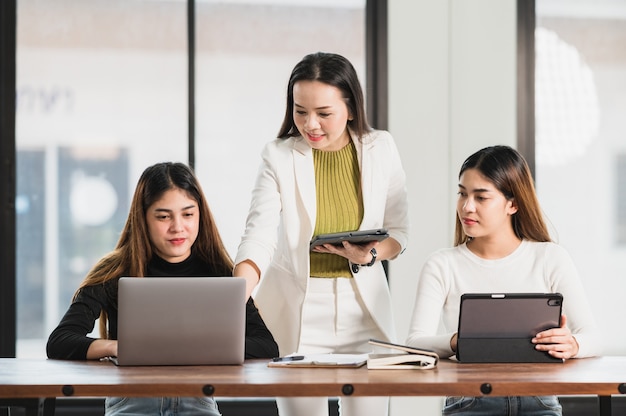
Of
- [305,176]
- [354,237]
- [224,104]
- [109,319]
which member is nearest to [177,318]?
[109,319]

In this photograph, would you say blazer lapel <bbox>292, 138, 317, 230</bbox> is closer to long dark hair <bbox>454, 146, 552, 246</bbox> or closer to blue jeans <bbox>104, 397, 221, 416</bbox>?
long dark hair <bbox>454, 146, 552, 246</bbox>

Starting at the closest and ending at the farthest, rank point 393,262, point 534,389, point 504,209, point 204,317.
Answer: point 534,389 → point 204,317 → point 504,209 → point 393,262

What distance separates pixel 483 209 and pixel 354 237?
0.38 meters

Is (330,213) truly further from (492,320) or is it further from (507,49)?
(507,49)

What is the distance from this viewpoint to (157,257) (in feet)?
8.53

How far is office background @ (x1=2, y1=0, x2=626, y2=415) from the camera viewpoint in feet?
13.5

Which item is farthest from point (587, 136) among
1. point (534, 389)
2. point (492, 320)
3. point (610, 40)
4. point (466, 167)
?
point (534, 389)

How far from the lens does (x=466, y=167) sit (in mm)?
2627

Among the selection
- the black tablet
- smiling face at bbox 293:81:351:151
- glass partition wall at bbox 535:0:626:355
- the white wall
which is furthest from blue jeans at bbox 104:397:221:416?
glass partition wall at bbox 535:0:626:355

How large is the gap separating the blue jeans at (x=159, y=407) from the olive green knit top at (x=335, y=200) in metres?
0.56

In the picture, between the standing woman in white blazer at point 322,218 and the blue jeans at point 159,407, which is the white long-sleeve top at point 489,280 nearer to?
the standing woman in white blazer at point 322,218

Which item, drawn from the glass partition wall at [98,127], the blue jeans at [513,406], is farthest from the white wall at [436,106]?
the blue jeans at [513,406]

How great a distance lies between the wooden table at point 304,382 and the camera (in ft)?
6.21

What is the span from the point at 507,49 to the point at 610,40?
20.4 inches
